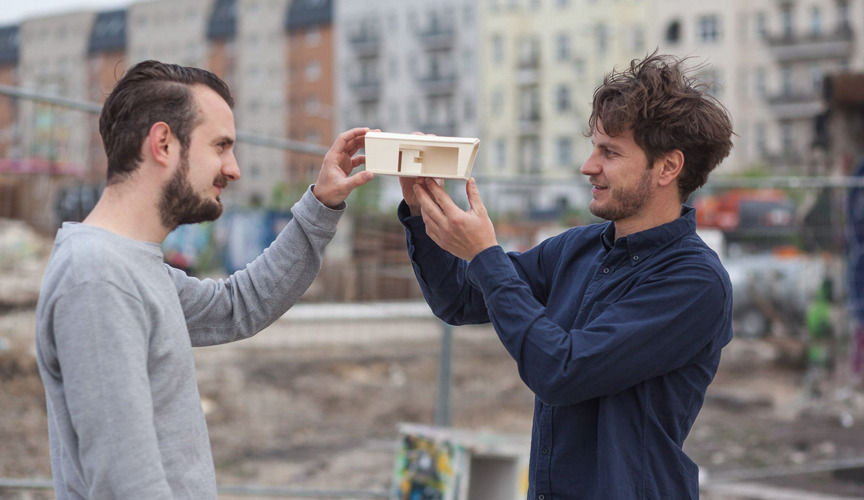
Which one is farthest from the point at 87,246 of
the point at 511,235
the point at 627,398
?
the point at 511,235

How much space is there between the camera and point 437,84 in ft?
185

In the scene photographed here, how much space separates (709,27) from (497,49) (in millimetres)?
13794

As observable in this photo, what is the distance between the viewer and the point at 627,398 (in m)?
1.91

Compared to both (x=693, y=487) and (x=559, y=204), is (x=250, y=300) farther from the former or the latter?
(x=559, y=204)

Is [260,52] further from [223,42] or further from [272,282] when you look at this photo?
[272,282]

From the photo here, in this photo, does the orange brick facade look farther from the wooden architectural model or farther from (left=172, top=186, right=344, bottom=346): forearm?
the wooden architectural model

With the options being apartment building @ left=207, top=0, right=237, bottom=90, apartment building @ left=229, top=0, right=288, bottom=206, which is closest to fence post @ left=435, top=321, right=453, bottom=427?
apartment building @ left=229, top=0, right=288, bottom=206

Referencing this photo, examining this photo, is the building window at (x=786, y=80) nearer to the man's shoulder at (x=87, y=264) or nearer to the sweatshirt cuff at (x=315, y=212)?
the sweatshirt cuff at (x=315, y=212)

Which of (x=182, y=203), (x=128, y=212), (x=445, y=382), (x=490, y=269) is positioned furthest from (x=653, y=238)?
(x=445, y=382)

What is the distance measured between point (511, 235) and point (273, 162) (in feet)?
136

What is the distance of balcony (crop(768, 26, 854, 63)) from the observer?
45.5 m

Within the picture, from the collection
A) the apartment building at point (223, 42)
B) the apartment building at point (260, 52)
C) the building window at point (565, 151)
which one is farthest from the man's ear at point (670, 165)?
the apartment building at point (223, 42)

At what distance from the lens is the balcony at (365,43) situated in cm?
5909

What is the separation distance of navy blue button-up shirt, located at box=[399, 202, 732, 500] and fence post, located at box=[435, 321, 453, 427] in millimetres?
2993
